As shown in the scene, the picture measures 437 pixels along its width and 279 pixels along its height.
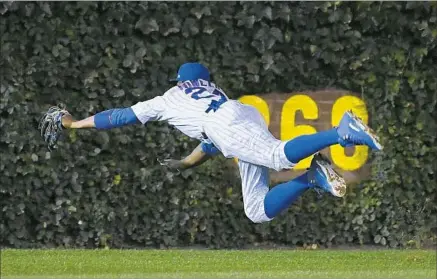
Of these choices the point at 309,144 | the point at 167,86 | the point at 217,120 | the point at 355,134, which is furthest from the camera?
the point at 167,86

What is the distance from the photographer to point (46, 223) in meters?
11.5

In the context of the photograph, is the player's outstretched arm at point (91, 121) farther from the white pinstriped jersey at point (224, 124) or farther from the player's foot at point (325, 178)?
the player's foot at point (325, 178)

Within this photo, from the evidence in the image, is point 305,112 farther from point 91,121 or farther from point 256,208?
point 91,121

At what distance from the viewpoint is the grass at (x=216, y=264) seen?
384 inches

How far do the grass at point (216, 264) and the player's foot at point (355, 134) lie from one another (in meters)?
2.33

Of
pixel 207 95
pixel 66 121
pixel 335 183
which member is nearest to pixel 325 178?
pixel 335 183

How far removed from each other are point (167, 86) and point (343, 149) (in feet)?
5.99

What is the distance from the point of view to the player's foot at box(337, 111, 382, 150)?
734 cm

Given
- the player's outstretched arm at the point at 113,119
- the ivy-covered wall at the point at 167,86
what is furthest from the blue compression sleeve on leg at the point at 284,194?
the ivy-covered wall at the point at 167,86

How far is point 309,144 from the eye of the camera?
764 centimetres

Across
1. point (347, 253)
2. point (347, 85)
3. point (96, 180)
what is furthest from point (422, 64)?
point (96, 180)

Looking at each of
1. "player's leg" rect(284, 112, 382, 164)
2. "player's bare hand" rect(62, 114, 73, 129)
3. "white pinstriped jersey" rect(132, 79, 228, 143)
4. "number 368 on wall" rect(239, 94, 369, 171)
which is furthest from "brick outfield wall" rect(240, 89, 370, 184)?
"player's leg" rect(284, 112, 382, 164)

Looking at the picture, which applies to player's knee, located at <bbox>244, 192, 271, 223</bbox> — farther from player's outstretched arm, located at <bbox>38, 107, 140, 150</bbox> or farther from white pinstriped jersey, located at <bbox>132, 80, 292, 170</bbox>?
player's outstretched arm, located at <bbox>38, 107, 140, 150</bbox>

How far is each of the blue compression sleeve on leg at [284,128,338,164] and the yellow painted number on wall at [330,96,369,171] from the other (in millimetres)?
4201
